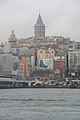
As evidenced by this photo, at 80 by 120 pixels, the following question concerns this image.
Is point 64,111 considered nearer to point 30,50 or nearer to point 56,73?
point 56,73

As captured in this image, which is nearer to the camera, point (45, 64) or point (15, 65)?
point (15, 65)

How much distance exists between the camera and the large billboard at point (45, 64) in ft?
529

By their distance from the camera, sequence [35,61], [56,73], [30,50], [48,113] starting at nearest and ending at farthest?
[48,113] < [56,73] < [35,61] < [30,50]

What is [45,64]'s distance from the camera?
163 meters

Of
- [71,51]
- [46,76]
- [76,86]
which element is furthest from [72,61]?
[76,86]

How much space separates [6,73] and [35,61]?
23.7 meters

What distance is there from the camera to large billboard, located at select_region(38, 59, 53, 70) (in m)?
161

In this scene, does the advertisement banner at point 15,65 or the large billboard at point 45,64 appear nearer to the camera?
the advertisement banner at point 15,65

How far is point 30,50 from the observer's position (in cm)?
18712

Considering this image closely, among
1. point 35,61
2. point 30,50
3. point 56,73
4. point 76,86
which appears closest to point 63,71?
point 56,73

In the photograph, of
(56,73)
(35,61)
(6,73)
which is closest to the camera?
(6,73)

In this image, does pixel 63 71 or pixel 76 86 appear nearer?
pixel 76 86

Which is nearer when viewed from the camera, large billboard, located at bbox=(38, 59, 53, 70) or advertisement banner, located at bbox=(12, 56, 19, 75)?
advertisement banner, located at bbox=(12, 56, 19, 75)

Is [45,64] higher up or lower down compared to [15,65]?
higher up
